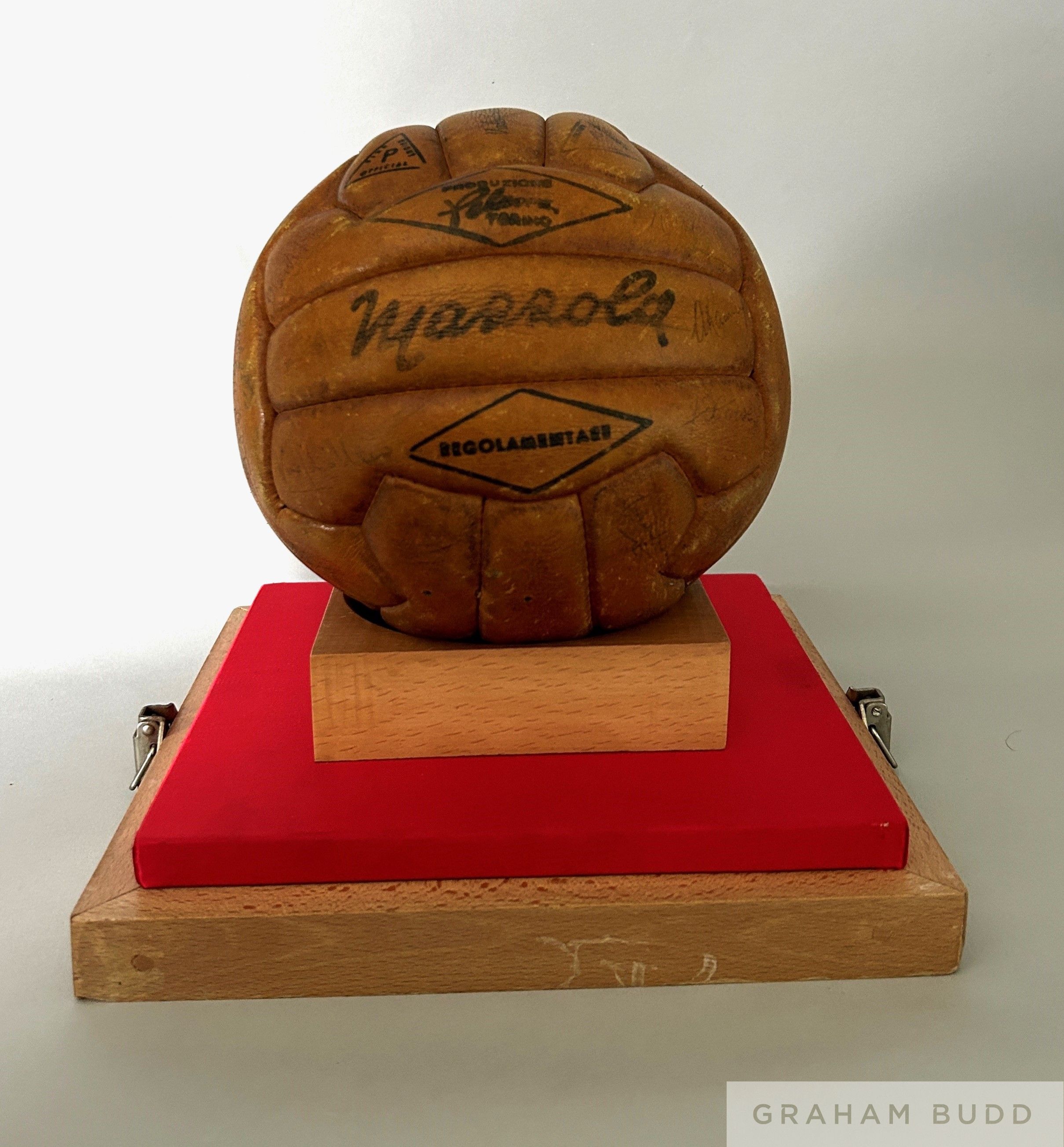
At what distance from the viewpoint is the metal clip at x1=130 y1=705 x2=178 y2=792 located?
278cm

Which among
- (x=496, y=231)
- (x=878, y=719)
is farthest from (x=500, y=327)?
(x=878, y=719)

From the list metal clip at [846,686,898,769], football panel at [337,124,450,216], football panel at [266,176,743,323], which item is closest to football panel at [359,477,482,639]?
football panel at [266,176,743,323]

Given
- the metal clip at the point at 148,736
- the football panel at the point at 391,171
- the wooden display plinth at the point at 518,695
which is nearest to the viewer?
the football panel at the point at 391,171

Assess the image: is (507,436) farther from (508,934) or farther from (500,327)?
(508,934)

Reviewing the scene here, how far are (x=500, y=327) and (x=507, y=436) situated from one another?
0.53 ft

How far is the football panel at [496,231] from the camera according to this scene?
2.28 m

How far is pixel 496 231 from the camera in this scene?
2.27m

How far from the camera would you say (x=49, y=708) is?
3242 mm

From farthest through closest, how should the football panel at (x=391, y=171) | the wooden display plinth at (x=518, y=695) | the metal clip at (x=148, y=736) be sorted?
the metal clip at (x=148, y=736)
the wooden display plinth at (x=518, y=695)
the football panel at (x=391, y=171)

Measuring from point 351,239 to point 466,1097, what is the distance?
129 cm

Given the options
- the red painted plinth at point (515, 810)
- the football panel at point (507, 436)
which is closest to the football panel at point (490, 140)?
the football panel at point (507, 436)
